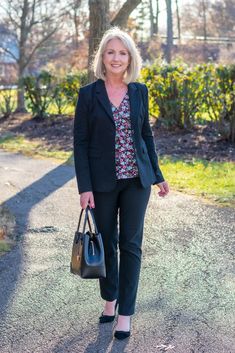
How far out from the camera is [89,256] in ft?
10.4

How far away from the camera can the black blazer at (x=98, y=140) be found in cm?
320

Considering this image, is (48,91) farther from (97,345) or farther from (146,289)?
(97,345)

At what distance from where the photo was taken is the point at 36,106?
15.0m

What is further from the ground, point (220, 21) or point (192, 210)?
point (220, 21)

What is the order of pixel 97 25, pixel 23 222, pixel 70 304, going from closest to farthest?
1. pixel 70 304
2. pixel 23 222
3. pixel 97 25

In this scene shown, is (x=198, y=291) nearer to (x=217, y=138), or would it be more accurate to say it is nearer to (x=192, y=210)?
(x=192, y=210)

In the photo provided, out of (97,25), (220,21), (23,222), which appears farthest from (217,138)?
(220,21)

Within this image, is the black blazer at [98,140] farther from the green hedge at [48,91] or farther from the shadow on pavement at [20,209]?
the green hedge at [48,91]

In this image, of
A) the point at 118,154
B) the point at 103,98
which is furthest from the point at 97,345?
the point at 103,98

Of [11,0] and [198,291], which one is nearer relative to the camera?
[198,291]

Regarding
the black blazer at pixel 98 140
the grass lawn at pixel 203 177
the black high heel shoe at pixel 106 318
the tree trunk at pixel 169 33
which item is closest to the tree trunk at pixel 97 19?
the grass lawn at pixel 203 177

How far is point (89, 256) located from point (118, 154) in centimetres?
60

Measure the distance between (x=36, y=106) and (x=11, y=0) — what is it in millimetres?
5620

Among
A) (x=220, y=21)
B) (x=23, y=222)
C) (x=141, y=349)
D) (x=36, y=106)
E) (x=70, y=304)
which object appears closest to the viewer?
(x=141, y=349)
